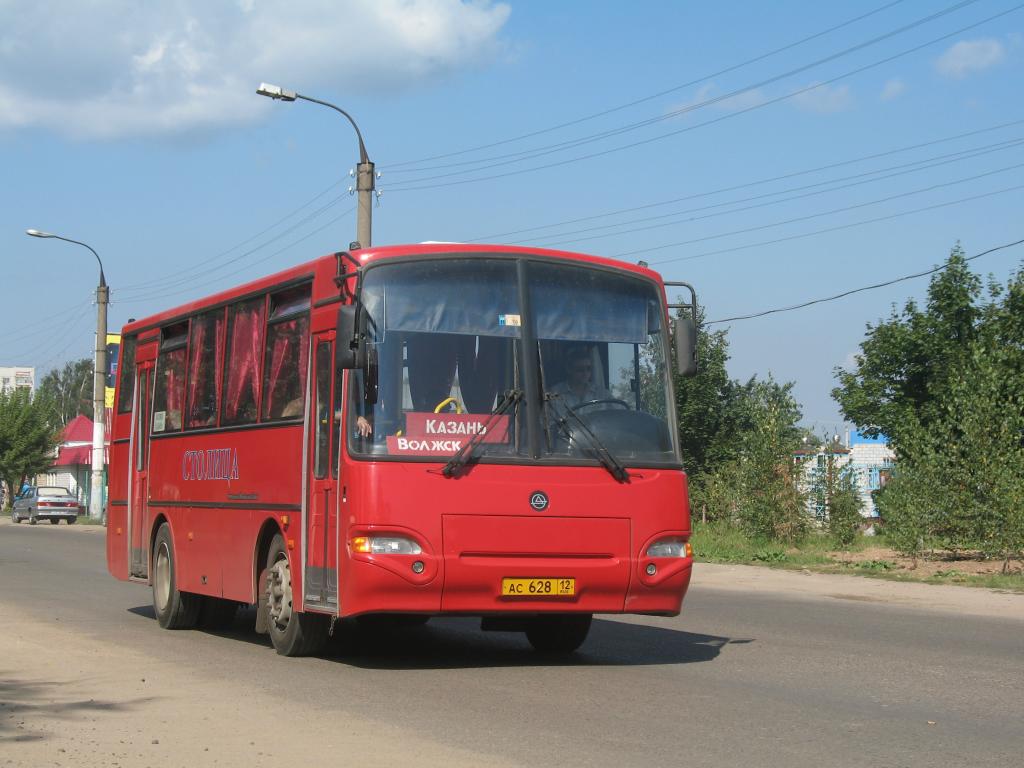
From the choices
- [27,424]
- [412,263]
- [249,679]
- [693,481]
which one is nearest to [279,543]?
[249,679]

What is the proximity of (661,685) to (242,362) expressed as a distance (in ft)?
17.3

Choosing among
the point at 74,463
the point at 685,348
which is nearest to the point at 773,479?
the point at 685,348

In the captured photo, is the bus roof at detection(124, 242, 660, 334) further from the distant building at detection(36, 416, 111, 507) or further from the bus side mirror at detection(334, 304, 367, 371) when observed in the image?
the distant building at detection(36, 416, 111, 507)

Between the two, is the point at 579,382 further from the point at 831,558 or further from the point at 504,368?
the point at 831,558

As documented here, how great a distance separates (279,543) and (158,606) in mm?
3879

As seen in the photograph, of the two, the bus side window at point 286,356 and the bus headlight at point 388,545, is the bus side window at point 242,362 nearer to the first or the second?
the bus side window at point 286,356

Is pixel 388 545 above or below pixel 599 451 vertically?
below

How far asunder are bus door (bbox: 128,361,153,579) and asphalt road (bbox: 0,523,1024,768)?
0.71 metres

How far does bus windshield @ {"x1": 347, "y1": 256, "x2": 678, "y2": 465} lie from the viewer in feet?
35.9

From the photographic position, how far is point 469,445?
1095 cm

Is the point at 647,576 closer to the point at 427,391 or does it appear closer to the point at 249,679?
the point at 427,391

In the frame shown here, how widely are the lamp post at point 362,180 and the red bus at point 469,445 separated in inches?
497

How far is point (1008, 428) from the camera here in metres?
25.1

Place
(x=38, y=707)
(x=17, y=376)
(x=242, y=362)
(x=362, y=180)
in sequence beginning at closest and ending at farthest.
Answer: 1. (x=38, y=707)
2. (x=242, y=362)
3. (x=362, y=180)
4. (x=17, y=376)
